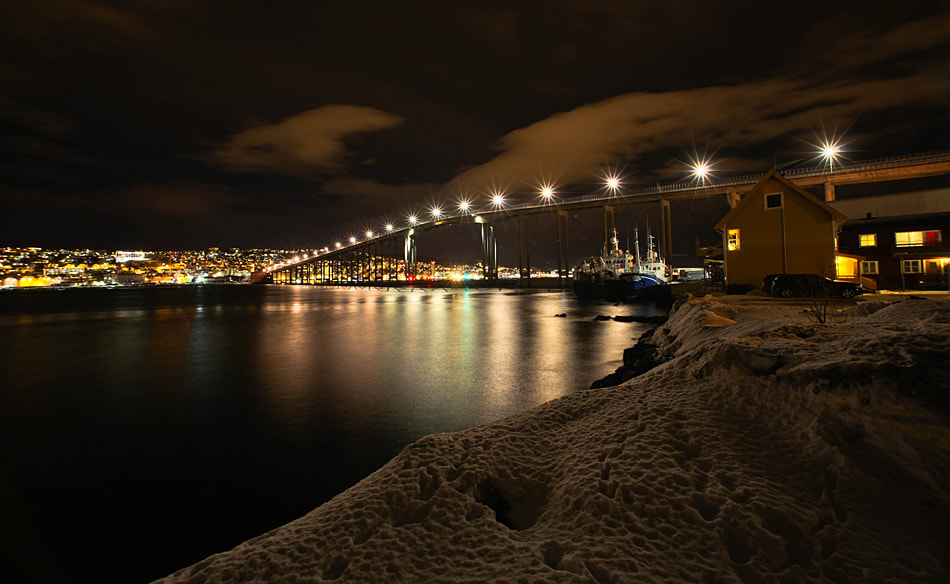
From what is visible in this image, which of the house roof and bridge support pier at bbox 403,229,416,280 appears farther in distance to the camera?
bridge support pier at bbox 403,229,416,280

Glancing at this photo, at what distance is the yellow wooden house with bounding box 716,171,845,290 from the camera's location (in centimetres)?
2125

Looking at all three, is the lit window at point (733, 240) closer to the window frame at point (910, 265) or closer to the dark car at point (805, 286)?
the dark car at point (805, 286)

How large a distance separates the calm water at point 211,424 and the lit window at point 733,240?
1041 centimetres

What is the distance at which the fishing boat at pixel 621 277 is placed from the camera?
4281 cm

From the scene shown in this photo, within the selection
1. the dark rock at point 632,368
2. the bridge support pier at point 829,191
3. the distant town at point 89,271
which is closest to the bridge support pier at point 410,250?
the distant town at point 89,271

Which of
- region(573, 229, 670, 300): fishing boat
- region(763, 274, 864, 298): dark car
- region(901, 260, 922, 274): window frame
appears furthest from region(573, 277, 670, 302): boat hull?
region(763, 274, 864, 298): dark car

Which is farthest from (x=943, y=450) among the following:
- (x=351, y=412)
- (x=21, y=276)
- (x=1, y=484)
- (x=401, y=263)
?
(x=21, y=276)

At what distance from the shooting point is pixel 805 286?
1669 centimetres

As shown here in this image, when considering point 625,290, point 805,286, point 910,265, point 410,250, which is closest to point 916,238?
point 910,265

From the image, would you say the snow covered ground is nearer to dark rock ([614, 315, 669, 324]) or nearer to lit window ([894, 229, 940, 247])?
dark rock ([614, 315, 669, 324])

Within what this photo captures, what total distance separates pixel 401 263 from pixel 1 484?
164m

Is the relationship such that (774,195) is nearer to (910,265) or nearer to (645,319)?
(910,265)

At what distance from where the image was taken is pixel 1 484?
5551mm

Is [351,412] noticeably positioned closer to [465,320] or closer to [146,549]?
[146,549]
